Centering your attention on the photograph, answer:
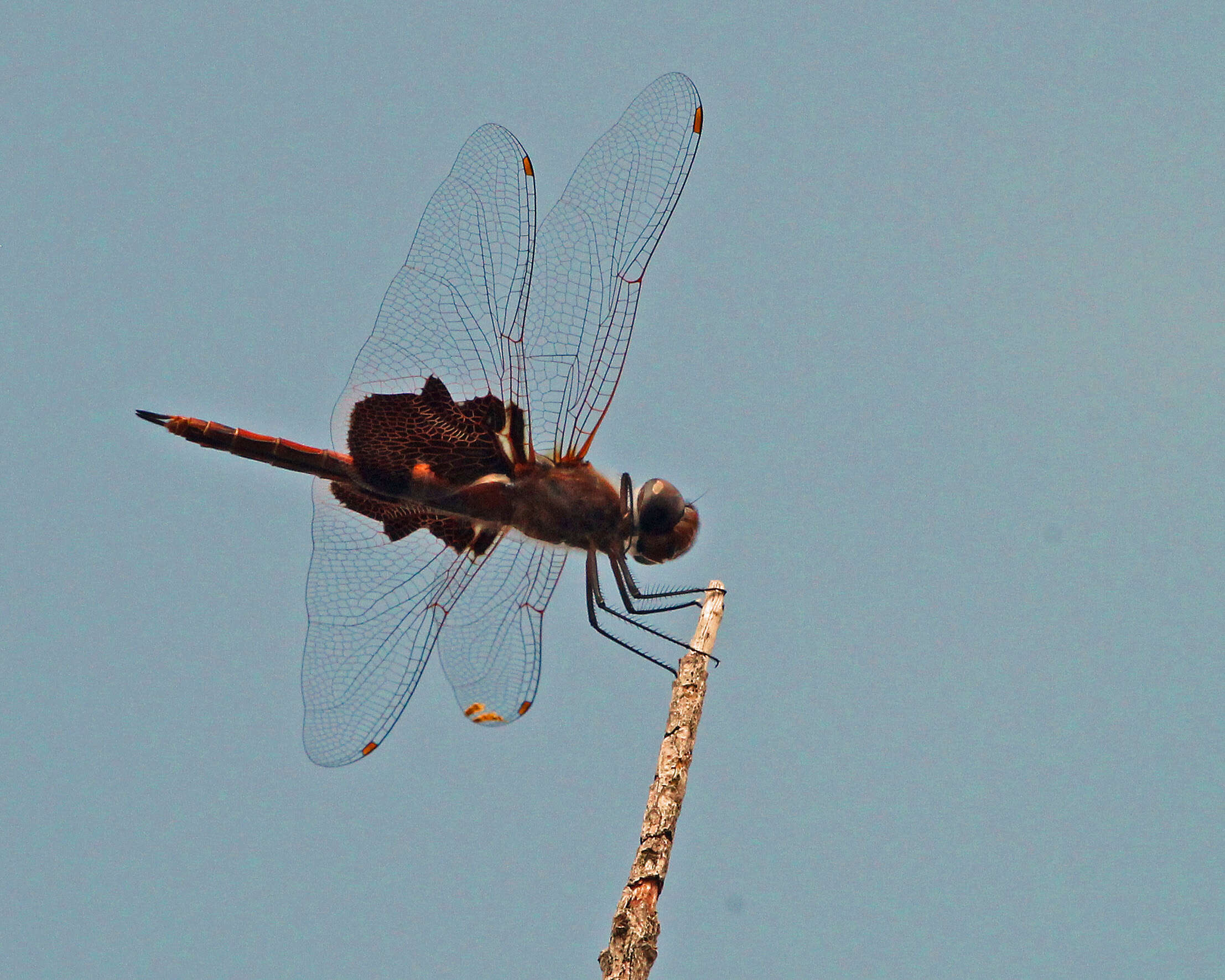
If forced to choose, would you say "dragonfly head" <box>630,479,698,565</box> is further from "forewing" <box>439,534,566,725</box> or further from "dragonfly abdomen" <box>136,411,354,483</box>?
"dragonfly abdomen" <box>136,411,354,483</box>

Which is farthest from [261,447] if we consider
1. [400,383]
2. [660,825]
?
[660,825]

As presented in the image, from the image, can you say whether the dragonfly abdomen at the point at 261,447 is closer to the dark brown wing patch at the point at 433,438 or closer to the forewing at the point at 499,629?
the dark brown wing patch at the point at 433,438

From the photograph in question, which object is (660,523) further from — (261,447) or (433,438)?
(261,447)

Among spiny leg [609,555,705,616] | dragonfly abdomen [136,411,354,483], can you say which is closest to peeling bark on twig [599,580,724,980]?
spiny leg [609,555,705,616]

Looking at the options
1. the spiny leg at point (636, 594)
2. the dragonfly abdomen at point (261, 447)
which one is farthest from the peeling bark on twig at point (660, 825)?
the dragonfly abdomen at point (261, 447)

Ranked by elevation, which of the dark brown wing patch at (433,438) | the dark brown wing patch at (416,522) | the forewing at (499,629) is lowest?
the forewing at (499,629)

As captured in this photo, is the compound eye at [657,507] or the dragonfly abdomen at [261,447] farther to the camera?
the compound eye at [657,507]

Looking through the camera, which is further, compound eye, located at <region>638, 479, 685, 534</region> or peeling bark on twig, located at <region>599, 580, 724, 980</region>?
compound eye, located at <region>638, 479, 685, 534</region>
